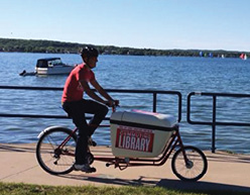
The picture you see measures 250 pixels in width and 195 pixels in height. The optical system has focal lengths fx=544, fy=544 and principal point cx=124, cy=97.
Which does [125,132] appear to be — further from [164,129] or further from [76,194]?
[76,194]

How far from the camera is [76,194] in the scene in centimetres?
605

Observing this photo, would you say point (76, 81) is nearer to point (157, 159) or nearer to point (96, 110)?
point (96, 110)

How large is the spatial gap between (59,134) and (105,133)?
7.35 m

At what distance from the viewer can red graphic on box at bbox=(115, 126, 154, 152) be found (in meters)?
6.76

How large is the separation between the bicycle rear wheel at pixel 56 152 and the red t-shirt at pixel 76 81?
0.55 meters

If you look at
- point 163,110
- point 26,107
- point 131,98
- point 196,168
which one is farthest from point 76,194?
point 131,98

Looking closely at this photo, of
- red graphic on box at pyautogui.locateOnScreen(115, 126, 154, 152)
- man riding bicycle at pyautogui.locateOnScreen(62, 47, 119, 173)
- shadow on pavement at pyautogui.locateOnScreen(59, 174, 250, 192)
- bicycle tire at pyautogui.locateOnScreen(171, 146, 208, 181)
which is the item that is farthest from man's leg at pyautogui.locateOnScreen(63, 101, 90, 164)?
bicycle tire at pyautogui.locateOnScreen(171, 146, 208, 181)

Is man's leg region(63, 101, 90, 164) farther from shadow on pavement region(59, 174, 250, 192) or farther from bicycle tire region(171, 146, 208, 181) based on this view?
bicycle tire region(171, 146, 208, 181)

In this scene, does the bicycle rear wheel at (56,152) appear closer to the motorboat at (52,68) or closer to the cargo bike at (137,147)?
the cargo bike at (137,147)

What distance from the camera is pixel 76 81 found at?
6855mm

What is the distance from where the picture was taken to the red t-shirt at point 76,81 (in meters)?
6.79

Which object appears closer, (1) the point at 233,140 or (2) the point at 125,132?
(2) the point at 125,132

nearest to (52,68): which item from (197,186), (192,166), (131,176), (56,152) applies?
(56,152)

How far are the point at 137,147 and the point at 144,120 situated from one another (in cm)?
35
